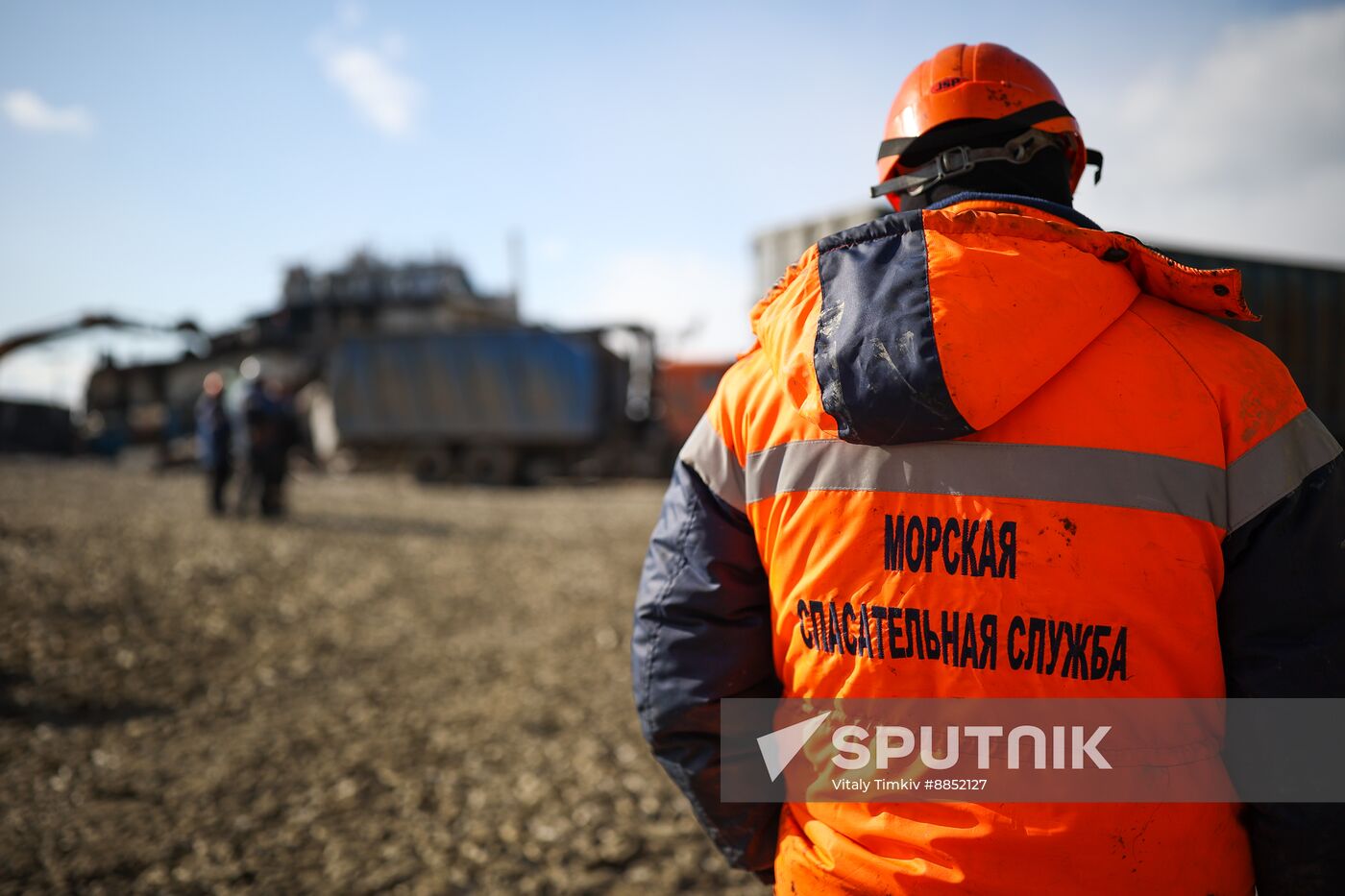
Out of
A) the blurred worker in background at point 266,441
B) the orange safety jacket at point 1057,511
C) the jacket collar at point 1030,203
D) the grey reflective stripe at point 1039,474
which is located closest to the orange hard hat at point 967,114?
the jacket collar at point 1030,203

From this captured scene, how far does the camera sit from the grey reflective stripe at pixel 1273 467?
1.17 meters

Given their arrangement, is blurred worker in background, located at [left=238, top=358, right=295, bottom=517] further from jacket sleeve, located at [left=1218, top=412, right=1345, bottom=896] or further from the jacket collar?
jacket sleeve, located at [left=1218, top=412, right=1345, bottom=896]

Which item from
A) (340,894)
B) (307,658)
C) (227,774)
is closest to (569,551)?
(307,658)

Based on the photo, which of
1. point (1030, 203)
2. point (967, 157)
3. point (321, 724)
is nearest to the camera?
point (1030, 203)

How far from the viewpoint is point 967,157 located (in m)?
1.43

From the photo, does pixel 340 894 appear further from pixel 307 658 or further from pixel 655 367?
pixel 655 367

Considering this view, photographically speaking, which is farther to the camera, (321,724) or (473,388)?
(473,388)

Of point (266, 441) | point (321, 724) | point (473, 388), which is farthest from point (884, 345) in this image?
point (473, 388)

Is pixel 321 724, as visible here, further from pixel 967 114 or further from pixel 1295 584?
pixel 1295 584

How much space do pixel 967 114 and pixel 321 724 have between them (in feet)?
15.1


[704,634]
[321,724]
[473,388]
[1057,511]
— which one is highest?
[473,388]

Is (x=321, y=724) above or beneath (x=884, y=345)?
beneath

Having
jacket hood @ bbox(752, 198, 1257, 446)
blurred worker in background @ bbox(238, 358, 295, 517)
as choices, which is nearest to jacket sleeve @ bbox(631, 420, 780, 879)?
jacket hood @ bbox(752, 198, 1257, 446)

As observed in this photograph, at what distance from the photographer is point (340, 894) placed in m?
3.10
